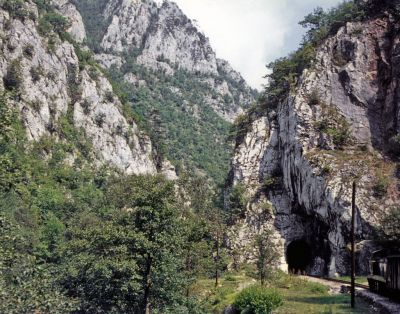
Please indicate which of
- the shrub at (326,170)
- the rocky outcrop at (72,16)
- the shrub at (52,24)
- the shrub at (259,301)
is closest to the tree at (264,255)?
the shrub at (326,170)

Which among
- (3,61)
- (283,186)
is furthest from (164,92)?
(283,186)

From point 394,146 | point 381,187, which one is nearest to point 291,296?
point 381,187

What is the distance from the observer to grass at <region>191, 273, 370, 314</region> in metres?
23.8

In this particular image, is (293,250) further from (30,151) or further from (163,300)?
(30,151)

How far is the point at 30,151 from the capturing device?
85.6 m

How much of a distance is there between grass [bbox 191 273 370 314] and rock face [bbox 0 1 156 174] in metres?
60.9

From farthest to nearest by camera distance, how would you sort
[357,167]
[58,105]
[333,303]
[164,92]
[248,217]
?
[164,92] → [58,105] → [248,217] → [357,167] → [333,303]

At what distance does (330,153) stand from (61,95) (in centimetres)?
7215

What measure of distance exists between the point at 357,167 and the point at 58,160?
6316 centimetres

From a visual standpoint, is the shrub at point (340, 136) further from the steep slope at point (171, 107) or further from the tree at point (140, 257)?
the steep slope at point (171, 107)

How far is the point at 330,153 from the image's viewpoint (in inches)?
2000

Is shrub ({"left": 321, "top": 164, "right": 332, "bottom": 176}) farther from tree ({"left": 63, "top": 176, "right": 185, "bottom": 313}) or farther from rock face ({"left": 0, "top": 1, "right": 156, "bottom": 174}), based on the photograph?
rock face ({"left": 0, "top": 1, "right": 156, "bottom": 174})

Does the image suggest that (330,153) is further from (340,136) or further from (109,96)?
(109,96)

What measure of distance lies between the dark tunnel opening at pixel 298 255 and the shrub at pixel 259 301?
32296mm
